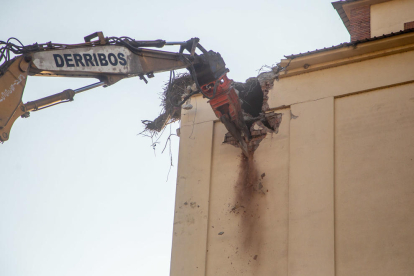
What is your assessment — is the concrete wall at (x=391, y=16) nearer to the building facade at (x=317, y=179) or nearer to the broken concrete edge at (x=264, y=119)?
the building facade at (x=317, y=179)

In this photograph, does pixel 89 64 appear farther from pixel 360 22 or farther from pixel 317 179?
pixel 360 22

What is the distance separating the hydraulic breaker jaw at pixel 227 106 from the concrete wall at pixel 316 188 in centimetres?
45

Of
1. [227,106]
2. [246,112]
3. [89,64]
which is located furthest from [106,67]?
[246,112]

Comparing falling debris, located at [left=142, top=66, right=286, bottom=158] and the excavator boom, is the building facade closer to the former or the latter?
falling debris, located at [left=142, top=66, right=286, bottom=158]

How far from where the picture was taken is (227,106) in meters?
10.1

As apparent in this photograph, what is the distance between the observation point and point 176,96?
1182 cm

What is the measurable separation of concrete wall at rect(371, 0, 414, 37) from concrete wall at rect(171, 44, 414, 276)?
9.07ft

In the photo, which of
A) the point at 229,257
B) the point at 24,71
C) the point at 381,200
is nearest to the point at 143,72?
the point at 24,71

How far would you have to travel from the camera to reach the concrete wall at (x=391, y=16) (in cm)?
1226

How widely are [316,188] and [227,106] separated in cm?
203

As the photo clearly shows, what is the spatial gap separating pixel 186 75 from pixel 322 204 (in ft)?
13.6

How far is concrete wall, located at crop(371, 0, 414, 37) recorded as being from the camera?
12258mm

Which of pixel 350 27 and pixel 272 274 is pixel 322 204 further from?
pixel 350 27

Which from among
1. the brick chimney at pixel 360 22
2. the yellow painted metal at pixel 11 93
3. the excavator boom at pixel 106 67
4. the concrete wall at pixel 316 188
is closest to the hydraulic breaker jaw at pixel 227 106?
the excavator boom at pixel 106 67
